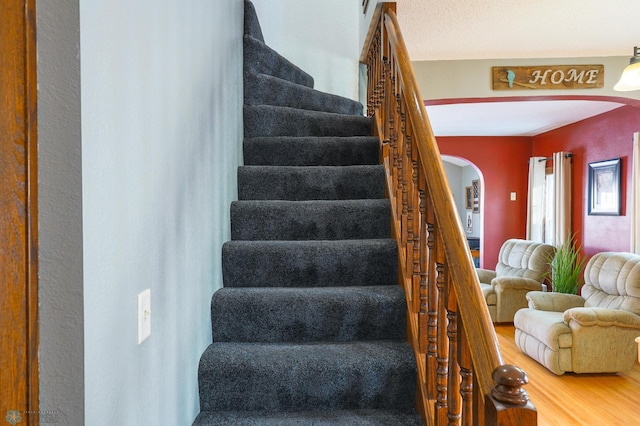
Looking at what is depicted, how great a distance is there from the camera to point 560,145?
6344 mm

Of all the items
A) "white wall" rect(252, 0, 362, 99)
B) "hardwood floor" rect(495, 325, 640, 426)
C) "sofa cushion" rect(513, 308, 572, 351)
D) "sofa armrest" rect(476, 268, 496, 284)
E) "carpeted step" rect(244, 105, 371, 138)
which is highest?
"white wall" rect(252, 0, 362, 99)

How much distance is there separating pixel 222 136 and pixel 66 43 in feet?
4.11

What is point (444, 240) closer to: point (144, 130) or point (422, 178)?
point (422, 178)

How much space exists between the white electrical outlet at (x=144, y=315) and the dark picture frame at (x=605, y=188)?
5512 millimetres

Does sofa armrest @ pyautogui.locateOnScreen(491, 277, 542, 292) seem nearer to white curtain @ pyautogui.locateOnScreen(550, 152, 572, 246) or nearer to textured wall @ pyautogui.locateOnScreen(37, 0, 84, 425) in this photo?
white curtain @ pyautogui.locateOnScreen(550, 152, 572, 246)

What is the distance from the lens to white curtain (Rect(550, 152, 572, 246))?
5.95m

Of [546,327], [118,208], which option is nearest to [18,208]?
[118,208]

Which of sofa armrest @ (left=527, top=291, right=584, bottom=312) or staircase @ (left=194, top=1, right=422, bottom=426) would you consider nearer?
staircase @ (left=194, top=1, right=422, bottom=426)

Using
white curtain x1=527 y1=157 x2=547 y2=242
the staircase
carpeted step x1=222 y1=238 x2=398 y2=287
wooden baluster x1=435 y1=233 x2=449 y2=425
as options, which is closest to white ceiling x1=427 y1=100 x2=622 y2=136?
white curtain x1=527 y1=157 x2=547 y2=242

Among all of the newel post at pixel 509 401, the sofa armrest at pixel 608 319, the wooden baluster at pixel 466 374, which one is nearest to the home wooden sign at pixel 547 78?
the sofa armrest at pixel 608 319

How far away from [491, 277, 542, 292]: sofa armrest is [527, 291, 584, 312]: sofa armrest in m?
0.84

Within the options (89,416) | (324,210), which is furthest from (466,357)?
(324,210)

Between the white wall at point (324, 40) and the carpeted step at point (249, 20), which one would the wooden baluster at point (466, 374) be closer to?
the carpeted step at point (249, 20)

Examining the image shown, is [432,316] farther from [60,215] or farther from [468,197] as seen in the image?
[468,197]
